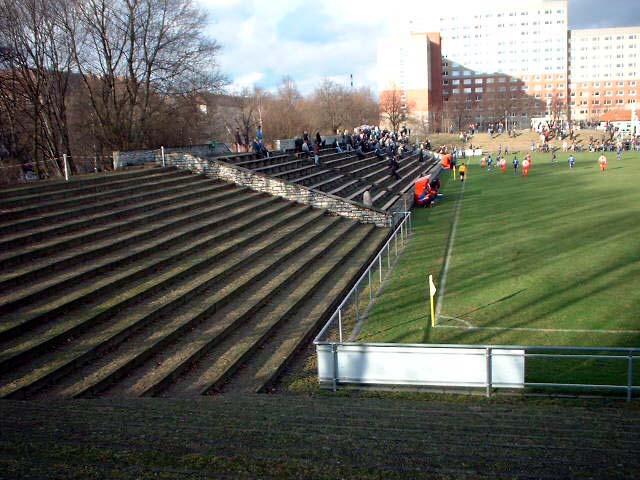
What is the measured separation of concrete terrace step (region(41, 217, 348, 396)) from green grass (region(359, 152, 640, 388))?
3091 mm

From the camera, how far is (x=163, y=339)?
9.93m

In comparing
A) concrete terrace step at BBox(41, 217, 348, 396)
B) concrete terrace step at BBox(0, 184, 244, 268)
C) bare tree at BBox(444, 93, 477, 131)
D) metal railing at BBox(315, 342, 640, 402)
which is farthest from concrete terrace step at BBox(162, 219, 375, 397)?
bare tree at BBox(444, 93, 477, 131)

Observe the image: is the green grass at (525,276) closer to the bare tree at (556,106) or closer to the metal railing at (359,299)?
the metal railing at (359,299)

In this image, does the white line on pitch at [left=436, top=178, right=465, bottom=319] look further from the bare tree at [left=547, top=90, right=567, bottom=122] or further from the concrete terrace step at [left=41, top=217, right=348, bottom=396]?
the bare tree at [left=547, top=90, right=567, bottom=122]

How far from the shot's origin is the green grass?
11.3 m

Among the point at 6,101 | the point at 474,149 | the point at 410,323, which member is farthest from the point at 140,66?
the point at 474,149

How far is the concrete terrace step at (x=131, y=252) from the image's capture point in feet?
33.5

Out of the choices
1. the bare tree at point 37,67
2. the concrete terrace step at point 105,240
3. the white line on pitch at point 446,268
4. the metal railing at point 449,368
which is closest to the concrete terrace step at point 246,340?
the metal railing at point 449,368

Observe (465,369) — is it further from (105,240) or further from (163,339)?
(105,240)

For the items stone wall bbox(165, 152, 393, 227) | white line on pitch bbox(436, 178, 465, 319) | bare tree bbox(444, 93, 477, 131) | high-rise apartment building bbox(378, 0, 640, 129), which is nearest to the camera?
white line on pitch bbox(436, 178, 465, 319)

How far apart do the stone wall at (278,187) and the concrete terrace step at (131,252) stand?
3097 mm

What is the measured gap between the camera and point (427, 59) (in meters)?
121

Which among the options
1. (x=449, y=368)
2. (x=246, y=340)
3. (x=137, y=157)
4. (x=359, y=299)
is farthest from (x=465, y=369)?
(x=137, y=157)

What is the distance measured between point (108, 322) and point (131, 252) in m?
3.44
